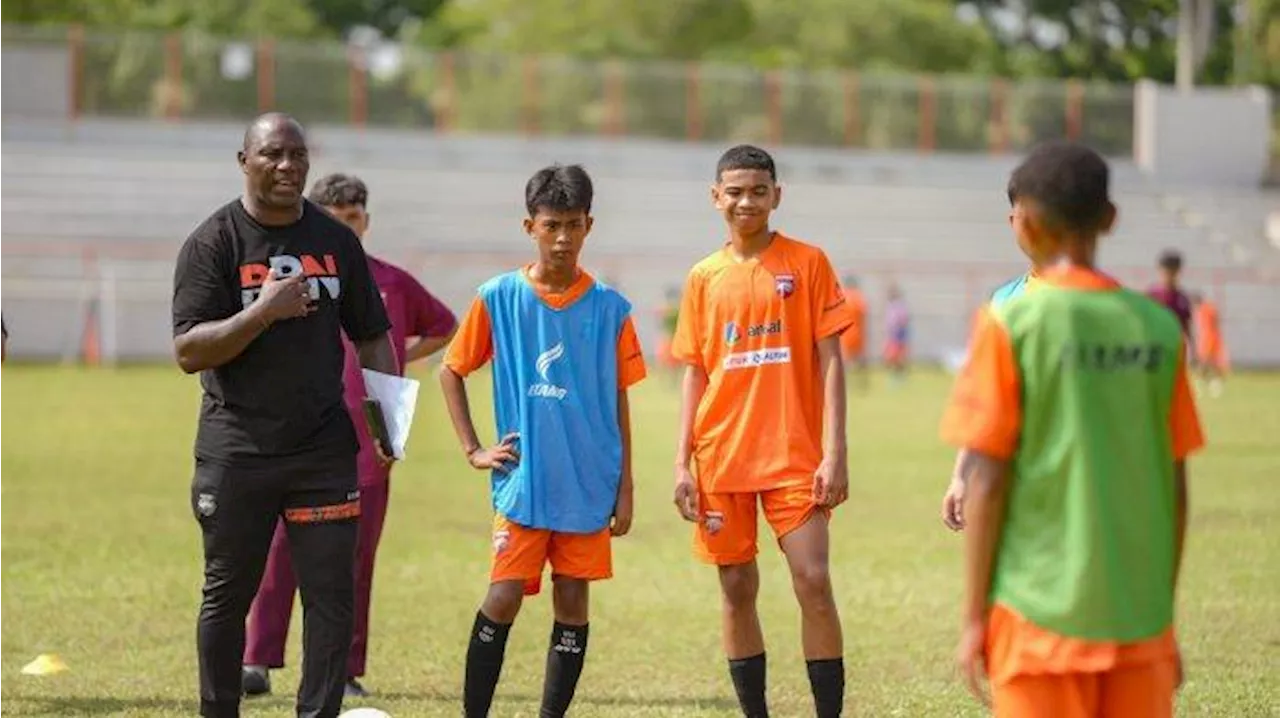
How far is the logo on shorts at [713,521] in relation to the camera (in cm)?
830

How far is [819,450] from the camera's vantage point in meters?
8.33

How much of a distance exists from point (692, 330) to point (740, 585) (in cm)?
91

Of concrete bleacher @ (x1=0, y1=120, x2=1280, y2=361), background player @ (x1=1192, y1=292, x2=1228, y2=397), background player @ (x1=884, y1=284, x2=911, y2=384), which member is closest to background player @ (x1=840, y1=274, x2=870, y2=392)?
background player @ (x1=884, y1=284, x2=911, y2=384)

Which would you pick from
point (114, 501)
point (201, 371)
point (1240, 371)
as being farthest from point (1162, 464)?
point (1240, 371)

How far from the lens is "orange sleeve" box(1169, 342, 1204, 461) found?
18.2 ft

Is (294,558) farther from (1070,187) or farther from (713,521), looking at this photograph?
(1070,187)

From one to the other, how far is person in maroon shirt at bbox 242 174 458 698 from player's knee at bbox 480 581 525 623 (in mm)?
1475

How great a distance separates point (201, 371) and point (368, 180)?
131 ft

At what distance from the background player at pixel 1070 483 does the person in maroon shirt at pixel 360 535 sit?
177 inches

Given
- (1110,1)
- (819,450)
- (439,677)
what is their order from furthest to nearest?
(1110,1) → (439,677) → (819,450)

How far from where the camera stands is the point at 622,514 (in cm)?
827

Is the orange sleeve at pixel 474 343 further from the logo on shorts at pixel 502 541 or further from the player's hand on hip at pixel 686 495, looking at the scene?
the player's hand on hip at pixel 686 495

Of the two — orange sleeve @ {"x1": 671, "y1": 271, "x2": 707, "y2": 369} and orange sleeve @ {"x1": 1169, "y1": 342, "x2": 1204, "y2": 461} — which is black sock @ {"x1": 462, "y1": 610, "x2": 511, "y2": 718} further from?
orange sleeve @ {"x1": 1169, "y1": 342, "x2": 1204, "y2": 461}

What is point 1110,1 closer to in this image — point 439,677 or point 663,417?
point 663,417
